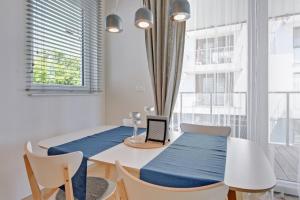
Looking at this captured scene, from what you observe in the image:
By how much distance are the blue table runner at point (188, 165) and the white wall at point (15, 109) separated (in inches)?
59.5

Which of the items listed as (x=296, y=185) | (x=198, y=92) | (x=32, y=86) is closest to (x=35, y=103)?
(x=32, y=86)

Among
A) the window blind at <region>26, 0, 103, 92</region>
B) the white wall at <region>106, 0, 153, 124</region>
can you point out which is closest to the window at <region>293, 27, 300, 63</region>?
the white wall at <region>106, 0, 153, 124</region>

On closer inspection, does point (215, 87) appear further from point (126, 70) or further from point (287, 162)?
point (126, 70)

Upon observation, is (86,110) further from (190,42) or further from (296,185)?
(296,185)

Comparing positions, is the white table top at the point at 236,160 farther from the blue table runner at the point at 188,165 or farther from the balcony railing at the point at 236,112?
the balcony railing at the point at 236,112

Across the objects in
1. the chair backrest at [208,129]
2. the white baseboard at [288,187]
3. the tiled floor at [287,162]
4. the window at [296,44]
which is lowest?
→ the white baseboard at [288,187]

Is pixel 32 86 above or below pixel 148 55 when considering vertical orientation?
below

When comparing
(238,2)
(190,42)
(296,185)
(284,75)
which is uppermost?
(238,2)

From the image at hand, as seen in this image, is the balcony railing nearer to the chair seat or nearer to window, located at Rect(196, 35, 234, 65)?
window, located at Rect(196, 35, 234, 65)

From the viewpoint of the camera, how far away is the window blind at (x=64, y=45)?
6.82 feet

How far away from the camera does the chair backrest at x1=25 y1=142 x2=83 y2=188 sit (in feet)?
3.35

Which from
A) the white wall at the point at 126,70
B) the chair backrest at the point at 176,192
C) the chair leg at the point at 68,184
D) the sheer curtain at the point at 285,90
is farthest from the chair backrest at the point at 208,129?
the chair leg at the point at 68,184

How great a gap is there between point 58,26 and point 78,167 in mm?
1870

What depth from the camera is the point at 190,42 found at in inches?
100
